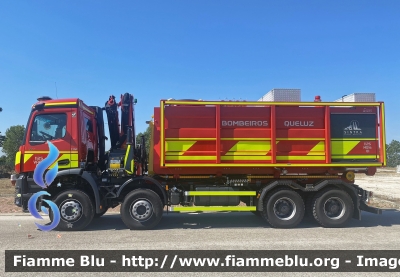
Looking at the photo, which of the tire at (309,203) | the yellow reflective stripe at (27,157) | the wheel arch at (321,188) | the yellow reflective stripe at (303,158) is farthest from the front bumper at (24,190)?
the tire at (309,203)

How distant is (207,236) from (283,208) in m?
2.02

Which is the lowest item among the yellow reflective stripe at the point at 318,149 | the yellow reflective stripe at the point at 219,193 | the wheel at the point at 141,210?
the wheel at the point at 141,210

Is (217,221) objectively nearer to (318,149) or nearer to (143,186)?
(143,186)

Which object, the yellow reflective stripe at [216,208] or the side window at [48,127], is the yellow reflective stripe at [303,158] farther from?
the side window at [48,127]

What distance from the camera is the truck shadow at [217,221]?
7840 millimetres

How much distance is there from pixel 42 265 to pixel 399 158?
391ft

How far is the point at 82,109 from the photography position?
7.71 m

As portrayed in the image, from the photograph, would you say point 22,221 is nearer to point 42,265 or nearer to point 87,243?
point 87,243

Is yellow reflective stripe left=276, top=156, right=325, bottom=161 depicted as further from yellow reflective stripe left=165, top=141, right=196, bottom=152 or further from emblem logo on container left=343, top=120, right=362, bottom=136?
yellow reflective stripe left=165, top=141, right=196, bottom=152

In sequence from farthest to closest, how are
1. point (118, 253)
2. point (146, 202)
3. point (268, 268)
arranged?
point (146, 202)
point (118, 253)
point (268, 268)

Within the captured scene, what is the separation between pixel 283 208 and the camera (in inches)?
300

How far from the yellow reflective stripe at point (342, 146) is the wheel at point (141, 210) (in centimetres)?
427

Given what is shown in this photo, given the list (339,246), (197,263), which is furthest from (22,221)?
(339,246)

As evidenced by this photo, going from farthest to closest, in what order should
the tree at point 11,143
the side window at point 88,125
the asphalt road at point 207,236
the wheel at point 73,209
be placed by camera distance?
the tree at point 11,143, the side window at point 88,125, the wheel at point 73,209, the asphalt road at point 207,236
